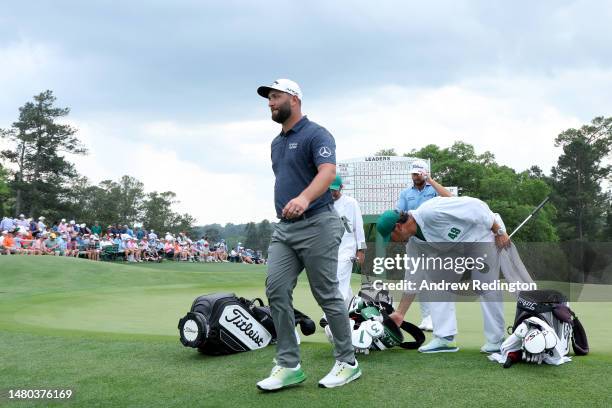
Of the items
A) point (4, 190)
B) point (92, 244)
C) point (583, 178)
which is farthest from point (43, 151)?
point (583, 178)

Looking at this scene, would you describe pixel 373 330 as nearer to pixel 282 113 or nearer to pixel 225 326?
pixel 225 326

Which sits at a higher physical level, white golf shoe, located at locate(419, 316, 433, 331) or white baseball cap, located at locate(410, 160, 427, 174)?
white baseball cap, located at locate(410, 160, 427, 174)

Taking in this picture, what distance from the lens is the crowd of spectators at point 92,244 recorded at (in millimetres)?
26359

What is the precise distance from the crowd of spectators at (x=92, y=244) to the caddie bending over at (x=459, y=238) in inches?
907

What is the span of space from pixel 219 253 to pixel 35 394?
118 ft

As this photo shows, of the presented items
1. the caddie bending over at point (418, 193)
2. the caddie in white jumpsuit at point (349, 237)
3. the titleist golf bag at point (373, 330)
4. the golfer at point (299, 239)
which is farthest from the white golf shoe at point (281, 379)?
the caddie bending over at point (418, 193)

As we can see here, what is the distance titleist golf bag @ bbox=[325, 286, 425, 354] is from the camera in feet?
18.8

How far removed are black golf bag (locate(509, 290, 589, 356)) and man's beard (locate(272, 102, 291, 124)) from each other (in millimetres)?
2673

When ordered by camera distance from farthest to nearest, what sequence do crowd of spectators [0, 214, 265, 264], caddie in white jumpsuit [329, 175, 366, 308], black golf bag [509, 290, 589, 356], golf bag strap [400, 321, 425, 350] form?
crowd of spectators [0, 214, 265, 264] → caddie in white jumpsuit [329, 175, 366, 308] → golf bag strap [400, 321, 425, 350] → black golf bag [509, 290, 589, 356]

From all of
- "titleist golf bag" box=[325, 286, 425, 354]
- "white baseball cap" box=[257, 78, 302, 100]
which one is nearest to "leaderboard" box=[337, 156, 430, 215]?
"titleist golf bag" box=[325, 286, 425, 354]

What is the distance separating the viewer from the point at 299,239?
15.4 feet

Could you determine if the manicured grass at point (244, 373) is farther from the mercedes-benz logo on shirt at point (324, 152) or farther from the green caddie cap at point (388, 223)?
the mercedes-benz logo on shirt at point (324, 152)

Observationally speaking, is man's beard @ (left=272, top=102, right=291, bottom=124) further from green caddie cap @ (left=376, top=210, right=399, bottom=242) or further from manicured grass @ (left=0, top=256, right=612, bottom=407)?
manicured grass @ (left=0, top=256, right=612, bottom=407)

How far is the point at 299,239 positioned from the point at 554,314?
247 cm
